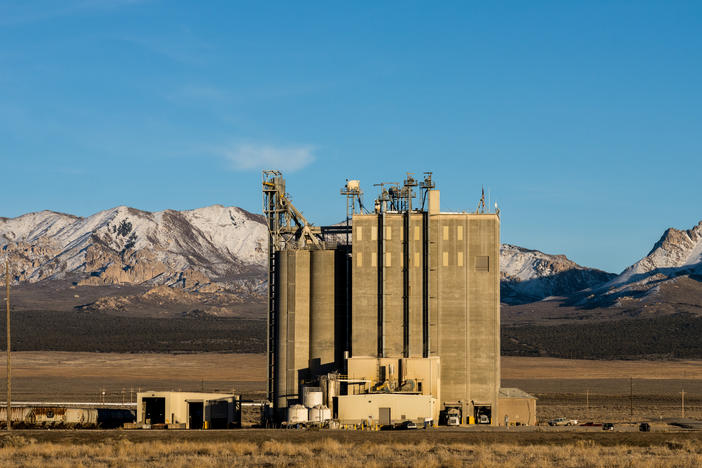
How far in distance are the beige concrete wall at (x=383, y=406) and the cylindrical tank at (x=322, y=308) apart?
28.9 feet

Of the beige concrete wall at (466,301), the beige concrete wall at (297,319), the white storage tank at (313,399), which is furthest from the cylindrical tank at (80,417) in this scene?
the beige concrete wall at (466,301)

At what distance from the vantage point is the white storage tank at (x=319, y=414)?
263 ft

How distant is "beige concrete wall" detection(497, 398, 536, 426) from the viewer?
287 feet

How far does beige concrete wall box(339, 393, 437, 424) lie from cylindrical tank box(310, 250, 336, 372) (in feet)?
28.9

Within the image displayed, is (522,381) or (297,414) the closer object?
(297,414)

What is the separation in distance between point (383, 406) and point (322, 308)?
12.1 meters

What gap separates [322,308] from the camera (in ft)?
293

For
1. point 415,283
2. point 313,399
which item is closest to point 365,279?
point 415,283

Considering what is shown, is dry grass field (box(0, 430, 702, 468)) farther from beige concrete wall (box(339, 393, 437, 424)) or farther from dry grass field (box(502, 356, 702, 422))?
dry grass field (box(502, 356, 702, 422))

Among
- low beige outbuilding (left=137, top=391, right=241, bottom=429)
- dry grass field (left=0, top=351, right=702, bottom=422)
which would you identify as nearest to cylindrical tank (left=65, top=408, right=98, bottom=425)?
low beige outbuilding (left=137, top=391, right=241, bottom=429)

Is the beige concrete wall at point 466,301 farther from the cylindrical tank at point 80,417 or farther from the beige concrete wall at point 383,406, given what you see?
the cylindrical tank at point 80,417

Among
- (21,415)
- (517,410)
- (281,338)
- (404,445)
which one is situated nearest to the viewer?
(404,445)

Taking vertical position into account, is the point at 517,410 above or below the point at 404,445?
below

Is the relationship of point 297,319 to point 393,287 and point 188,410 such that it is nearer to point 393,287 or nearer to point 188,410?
point 393,287
